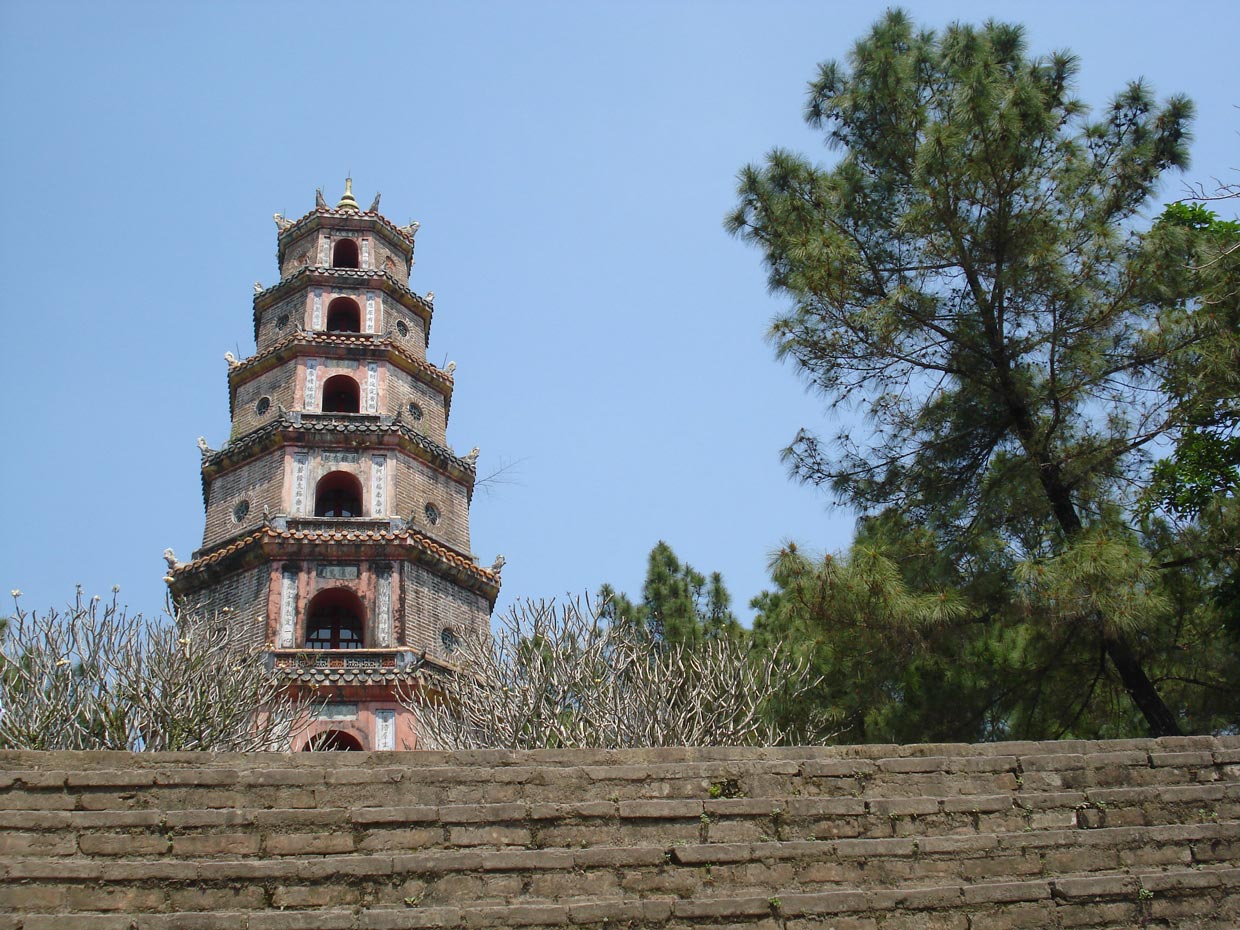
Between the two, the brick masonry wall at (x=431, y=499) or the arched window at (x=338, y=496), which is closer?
the brick masonry wall at (x=431, y=499)

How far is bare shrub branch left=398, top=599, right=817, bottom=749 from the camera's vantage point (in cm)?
1280

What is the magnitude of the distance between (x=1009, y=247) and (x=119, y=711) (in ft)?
31.9

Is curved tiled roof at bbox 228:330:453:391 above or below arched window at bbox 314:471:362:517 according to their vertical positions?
above

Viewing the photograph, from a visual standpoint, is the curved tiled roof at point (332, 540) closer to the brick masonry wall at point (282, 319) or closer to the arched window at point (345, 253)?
the brick masonry wall at point (282, 319)

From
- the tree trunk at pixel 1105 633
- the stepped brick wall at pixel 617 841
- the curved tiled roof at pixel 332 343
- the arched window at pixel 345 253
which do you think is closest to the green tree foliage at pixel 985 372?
the tree trunk at pixel 1105 633

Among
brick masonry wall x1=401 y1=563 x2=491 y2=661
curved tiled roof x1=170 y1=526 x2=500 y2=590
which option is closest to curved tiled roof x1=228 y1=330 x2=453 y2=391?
curved tiled roof x1=170 y1=526 x2=500 y2=590

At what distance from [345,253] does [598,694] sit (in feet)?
46.6

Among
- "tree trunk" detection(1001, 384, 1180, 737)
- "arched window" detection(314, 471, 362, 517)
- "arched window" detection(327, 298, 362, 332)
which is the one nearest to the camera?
"tree trunk" detection(1001, 384, 1180, 737)

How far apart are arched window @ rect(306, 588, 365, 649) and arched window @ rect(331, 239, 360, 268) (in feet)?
25.9

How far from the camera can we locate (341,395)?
22406mm

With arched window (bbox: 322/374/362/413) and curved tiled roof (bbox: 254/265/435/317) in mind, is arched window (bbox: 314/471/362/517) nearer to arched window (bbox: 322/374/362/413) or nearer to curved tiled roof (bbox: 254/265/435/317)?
arched window (bbox: 322/374/362/413)

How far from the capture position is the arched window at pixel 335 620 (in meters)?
18.9

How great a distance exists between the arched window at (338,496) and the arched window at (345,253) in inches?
221

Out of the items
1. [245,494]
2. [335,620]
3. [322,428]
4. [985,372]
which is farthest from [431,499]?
[985,372]
